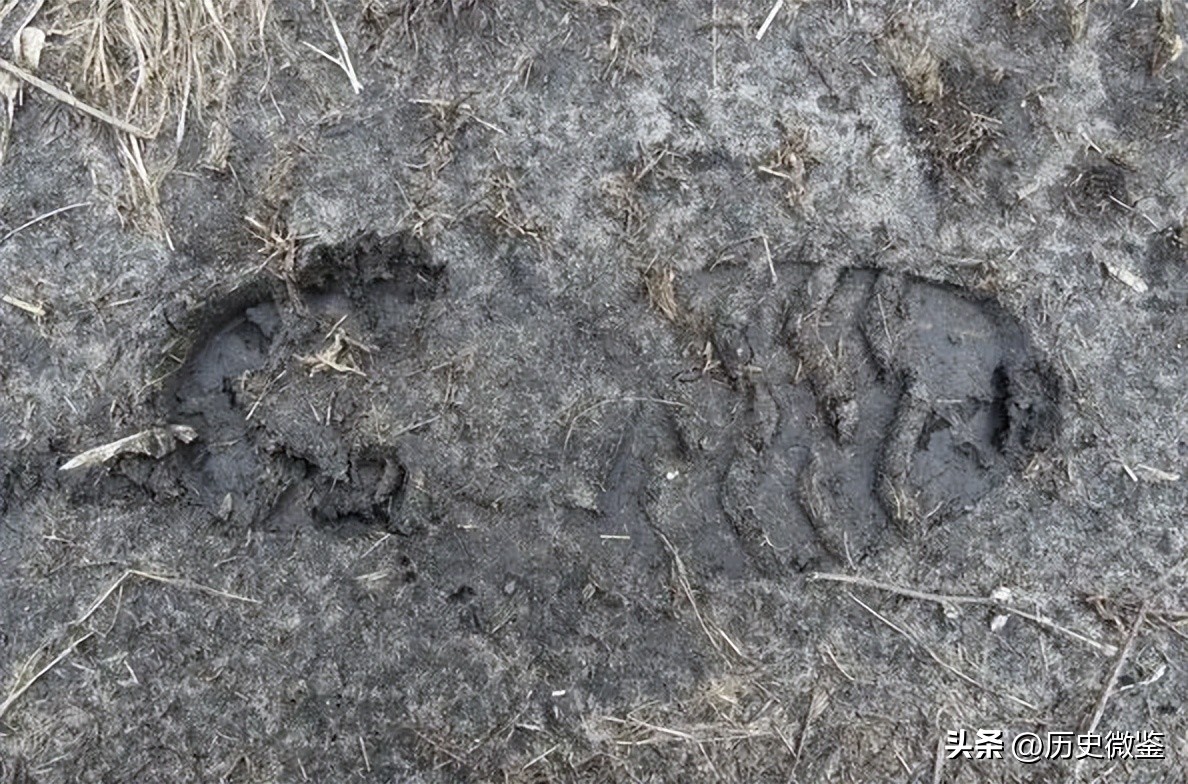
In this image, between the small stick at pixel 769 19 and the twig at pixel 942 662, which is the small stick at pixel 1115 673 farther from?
the small stick at pixel 769 19

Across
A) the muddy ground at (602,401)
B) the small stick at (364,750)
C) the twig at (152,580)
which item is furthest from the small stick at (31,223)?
the small stick at (364,750)

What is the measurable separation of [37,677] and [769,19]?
6.79ft

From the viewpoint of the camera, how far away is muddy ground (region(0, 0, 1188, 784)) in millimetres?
1799

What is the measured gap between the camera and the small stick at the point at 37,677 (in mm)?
1771

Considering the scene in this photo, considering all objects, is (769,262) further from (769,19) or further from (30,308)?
(30,308)

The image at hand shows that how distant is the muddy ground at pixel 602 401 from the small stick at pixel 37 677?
0.01m

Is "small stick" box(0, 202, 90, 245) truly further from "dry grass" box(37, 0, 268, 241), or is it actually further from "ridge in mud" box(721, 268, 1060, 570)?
"ridge in mud" box(721, 268, 1060, 570)

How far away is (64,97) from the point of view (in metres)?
1.82

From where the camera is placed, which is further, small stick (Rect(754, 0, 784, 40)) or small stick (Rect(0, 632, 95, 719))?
small stick (Rect(754, 0, 784, 40))

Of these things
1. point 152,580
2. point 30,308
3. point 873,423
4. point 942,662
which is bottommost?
point 152,580

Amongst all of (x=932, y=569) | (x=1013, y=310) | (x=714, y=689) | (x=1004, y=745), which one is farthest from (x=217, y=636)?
(x=1013, y=310)

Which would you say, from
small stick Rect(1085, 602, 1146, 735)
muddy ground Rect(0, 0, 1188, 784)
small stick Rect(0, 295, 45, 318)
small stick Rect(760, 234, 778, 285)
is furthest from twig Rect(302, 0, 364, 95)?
small stick Rect(1085, 602, 1146, 735)

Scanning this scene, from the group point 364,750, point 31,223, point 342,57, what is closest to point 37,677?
point 364,750

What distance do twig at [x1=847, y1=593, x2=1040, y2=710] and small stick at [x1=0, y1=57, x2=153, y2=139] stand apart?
183 centimetres
